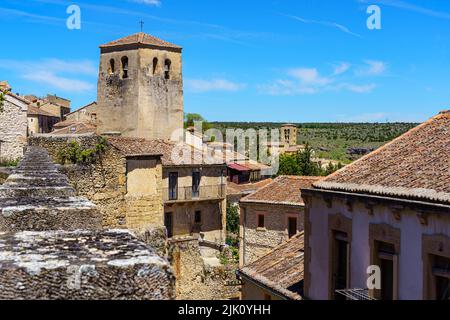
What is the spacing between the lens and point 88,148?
10.8 meters

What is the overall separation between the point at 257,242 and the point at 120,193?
59.5 ft

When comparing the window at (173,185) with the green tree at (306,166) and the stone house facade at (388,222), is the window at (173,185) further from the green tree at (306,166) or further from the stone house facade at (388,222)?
the stone house facade at (388,222)

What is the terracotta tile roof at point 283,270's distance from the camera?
12.7 m

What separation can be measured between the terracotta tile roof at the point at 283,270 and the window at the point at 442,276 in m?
4.20

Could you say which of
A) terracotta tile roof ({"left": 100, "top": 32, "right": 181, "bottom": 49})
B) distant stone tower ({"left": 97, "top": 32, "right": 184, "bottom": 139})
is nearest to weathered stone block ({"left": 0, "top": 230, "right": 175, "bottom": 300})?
distant stone tower ({"left": 97, "top": 32, "right": 184, "bottom": 139})

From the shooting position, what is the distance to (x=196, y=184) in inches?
1425

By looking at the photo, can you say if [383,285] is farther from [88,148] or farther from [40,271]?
[40,271]

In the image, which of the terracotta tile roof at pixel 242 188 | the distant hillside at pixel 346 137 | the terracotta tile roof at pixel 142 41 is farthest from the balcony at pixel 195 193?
the distant hillside at pixel 346 137

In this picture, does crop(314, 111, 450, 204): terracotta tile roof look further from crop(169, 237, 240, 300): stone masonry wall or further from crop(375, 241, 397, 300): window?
crop(169, 237, 240, 300): stone masonry wall

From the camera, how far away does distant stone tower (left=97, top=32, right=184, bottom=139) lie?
46.6m

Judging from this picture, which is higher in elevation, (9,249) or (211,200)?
(9,249)

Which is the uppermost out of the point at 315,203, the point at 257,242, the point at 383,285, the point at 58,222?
the point at 58,222

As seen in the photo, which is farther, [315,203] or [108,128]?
[108,128]

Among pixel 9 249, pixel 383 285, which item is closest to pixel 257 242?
pixel 383 285
